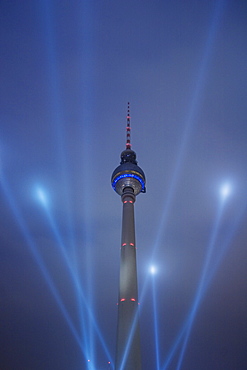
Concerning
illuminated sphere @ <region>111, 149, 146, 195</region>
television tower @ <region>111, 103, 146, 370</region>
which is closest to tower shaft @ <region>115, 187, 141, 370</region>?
television tower @ <region>111, 103, 146, 370</region>

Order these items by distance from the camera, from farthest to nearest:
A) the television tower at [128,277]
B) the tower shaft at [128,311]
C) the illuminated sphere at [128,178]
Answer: the illuminated sphere at [128,178] → the television tower at [128,277] → the tower shaft at [128,311]

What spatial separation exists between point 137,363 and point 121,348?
292 centimetres

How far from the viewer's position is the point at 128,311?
3769 centimetres

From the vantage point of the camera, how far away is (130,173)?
54.3 m

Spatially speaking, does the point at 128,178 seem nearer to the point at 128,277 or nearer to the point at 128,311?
the point at 128,277

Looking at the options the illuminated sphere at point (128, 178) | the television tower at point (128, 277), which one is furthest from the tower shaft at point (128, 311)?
the illuminated sphere at point (128, 178)

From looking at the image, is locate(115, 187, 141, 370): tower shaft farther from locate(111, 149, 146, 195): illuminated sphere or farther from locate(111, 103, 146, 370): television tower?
locate(111, 149, 146, 195): illuminated sphere

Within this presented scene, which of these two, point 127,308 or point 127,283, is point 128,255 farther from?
point 127,308

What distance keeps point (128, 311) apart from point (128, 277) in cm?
530

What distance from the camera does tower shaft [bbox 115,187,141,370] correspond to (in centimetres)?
3456

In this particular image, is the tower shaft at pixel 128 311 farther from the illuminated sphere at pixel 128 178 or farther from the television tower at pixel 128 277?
the illuminated sphere at pixel 128 178

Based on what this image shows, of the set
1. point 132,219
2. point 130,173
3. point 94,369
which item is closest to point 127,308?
point 132,219

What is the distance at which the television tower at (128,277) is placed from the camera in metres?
34.9

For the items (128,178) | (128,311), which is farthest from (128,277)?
(128,178)
